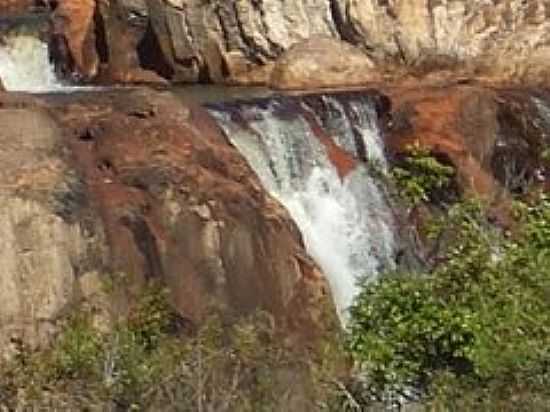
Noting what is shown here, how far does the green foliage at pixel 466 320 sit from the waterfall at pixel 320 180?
37.7ft

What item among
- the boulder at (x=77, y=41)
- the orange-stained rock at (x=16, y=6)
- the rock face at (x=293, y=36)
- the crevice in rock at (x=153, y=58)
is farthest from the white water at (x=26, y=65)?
the orange-stained rock at (x=16, y=6)

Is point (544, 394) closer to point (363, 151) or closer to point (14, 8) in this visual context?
point (363, 151)

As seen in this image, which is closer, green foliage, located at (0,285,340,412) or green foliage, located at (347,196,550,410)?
green foliage, located at (347,196,550,410)

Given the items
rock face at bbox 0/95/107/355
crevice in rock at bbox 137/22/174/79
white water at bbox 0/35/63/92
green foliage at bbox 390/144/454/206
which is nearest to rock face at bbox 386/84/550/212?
green foliage at bbox 390/144/454/206

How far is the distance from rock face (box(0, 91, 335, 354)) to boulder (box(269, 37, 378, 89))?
28.9 feet

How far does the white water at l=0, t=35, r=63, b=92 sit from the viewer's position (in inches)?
1277

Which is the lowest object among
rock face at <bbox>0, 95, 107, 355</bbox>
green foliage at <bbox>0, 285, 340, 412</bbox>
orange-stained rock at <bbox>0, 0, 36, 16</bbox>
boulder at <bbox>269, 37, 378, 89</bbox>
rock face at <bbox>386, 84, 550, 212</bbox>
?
green foliage at <bbox>0, 285, 340, 412</bbox>

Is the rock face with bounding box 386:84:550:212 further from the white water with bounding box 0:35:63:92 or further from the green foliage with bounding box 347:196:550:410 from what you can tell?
the green foliage with bounding box 347:196:550:410

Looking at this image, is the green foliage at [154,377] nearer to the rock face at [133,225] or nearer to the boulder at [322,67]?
the rock face at [133,225]

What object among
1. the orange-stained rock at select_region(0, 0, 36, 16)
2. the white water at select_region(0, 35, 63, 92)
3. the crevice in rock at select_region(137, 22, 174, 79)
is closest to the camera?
the white water at select_region(0, 35, 63, 92)

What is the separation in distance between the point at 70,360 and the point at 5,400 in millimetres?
522

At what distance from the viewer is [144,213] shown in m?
19.0

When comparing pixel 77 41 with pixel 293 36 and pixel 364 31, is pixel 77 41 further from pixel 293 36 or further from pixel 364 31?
pixel 364 31

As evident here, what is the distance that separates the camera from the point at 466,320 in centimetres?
1066
